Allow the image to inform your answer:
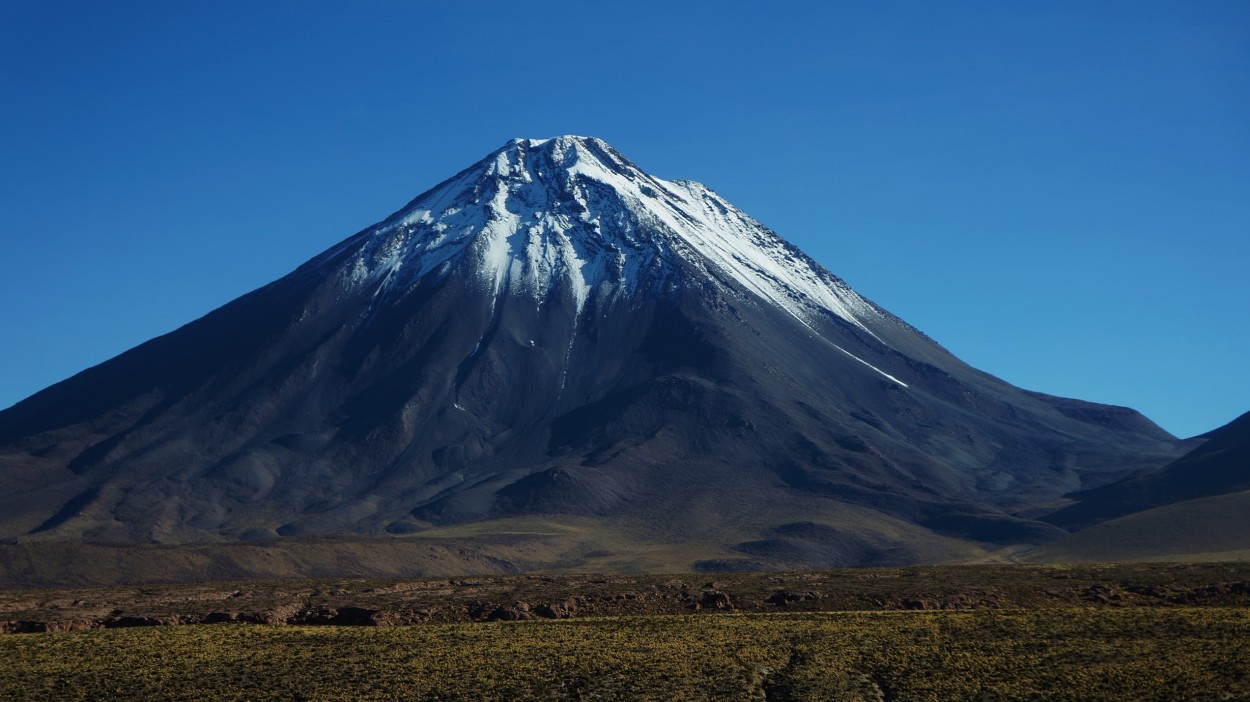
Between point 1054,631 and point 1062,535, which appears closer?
point 1054,631

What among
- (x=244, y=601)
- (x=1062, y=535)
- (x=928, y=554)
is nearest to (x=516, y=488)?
(x=928, y=554)

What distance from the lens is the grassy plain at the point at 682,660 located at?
46750 mm

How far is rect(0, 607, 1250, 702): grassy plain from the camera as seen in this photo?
46.8m

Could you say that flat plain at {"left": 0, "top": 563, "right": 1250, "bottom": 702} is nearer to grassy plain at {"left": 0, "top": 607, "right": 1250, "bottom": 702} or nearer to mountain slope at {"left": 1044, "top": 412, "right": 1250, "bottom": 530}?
grassy plain at {"left": 0, "top": 607, "right": 1250, "bottom": 702}

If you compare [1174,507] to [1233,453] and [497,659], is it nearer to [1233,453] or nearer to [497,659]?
[1233,453]

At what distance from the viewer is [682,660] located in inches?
2023

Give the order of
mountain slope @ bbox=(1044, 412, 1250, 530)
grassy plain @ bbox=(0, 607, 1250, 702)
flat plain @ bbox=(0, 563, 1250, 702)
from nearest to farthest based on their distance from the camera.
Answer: grassy plain @ bbox=(0, 607, 1250, 702) < flat plain @ bbox=(0, 563, 1250, 702) < mountain slope @ bbox=(1044, 412, 1250, 530)

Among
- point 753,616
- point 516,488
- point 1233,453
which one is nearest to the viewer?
point 753,616

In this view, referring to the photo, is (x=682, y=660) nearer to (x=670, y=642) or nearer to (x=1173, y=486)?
(x=670, y=642)

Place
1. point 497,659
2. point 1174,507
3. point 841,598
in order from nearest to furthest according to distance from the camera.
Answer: point 497,659 < point 841,598 < point 1174,507

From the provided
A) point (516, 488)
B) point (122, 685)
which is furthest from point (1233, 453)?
point (122, 685)

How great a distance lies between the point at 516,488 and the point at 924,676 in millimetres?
149982

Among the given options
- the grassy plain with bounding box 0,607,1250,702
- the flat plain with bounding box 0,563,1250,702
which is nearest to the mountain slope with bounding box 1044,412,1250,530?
the flat plain with bounding box 0,563,1250,702

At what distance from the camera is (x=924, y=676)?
4797 cm
